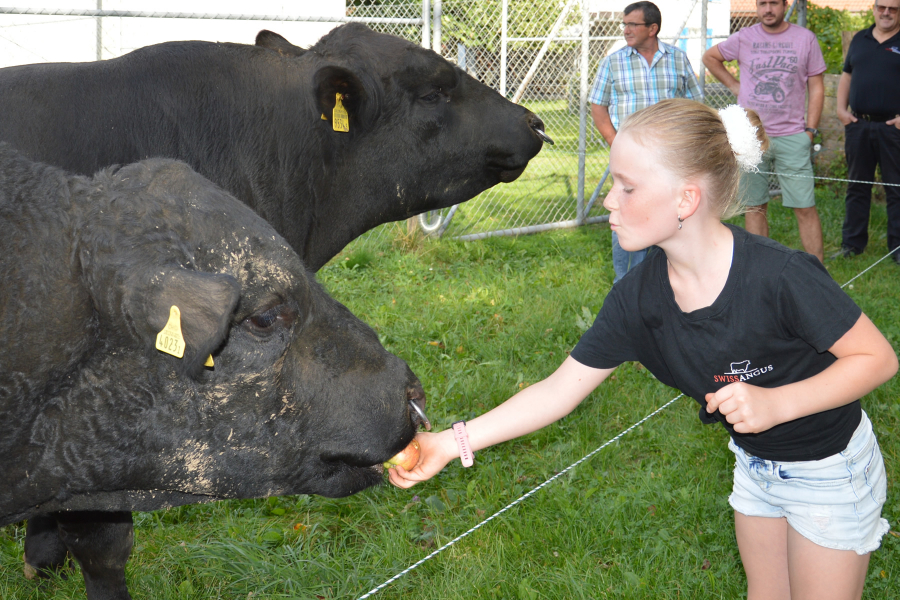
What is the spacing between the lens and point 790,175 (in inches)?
290

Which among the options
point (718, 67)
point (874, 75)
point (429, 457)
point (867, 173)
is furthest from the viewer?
point (867, 173)

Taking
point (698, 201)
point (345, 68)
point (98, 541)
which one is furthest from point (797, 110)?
point (98, 541)

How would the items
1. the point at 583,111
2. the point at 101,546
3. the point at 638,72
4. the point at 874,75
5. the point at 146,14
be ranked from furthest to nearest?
the point at 583,111 < the point at 874,75 < the point at 638,72 < the point at 146,14 < the point at 101,546

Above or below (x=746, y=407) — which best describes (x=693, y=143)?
above

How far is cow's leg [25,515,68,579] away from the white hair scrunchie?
297 cm

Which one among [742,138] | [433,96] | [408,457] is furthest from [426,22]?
[408,457]

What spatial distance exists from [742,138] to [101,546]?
2605 millimetres

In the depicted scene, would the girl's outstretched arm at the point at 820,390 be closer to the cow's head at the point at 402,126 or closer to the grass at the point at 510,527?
the grass at the point at 510,527

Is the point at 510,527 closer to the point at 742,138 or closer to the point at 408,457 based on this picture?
the point at 408,457

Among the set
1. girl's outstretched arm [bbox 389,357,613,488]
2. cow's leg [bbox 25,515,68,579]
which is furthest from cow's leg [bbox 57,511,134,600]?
girl's outstretched arm [bbox 389,357,613,488]

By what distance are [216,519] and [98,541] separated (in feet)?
2.43

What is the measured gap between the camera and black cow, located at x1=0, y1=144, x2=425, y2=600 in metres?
1.89

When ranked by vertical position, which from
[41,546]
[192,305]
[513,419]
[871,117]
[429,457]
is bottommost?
[41,546]

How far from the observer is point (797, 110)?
750 centimetres
